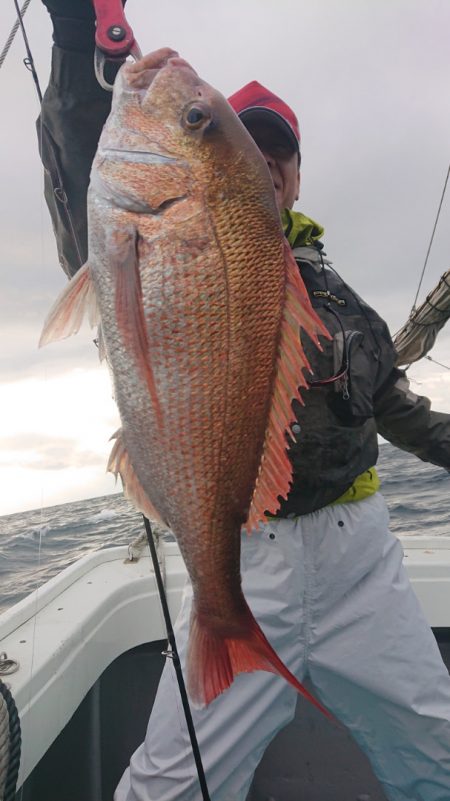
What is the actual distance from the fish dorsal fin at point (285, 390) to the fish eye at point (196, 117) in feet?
0.99

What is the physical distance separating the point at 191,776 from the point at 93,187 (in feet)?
5.28

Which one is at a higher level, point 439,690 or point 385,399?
point 385,399

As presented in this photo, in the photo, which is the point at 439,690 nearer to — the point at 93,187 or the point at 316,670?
the point at 316,670

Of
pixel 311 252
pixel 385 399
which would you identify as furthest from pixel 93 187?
pixel 385 399

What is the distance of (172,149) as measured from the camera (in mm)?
1088

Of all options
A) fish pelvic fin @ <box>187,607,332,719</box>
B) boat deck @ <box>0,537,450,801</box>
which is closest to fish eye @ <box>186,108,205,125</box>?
fish pelvic fin @ <box>187,607,332,719</box>

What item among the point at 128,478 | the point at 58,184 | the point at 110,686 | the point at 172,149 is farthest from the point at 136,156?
the point at 110,686

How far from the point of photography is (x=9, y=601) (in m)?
4.38

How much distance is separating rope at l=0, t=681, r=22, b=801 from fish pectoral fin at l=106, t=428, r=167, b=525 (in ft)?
3.01

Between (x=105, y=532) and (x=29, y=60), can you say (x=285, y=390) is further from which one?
(x=105, y=532)

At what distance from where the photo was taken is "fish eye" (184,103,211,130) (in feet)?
3.59

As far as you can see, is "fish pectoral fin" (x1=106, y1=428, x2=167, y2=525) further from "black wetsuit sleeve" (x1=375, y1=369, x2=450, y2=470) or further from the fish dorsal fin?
"black wetsuit sleeve" (x1=375, y1=369, x2=450, y2=470)

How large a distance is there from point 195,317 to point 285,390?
0.24 metres

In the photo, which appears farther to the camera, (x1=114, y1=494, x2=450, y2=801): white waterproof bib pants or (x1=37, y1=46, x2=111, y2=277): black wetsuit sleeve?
(x1=114, y1=494, x2=450, y2=801): white waterproof bib pants
